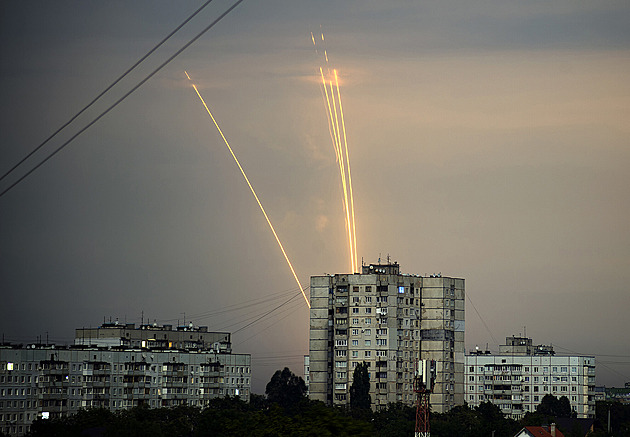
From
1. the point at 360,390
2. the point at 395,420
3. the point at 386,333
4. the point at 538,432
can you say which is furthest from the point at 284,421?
the point at 386,333

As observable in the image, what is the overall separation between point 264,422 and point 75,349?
255 ft

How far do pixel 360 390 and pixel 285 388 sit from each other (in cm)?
2381

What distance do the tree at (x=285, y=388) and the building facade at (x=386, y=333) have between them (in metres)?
5.93

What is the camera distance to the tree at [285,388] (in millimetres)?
190375

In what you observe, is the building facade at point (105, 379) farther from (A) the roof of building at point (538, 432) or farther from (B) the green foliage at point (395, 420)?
(A) the roof of building at point (538, 432)

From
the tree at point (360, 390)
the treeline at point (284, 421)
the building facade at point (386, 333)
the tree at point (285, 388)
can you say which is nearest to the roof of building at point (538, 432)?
the treeline at point (284, 421)

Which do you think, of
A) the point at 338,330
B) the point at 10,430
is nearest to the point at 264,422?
the point at 10,430

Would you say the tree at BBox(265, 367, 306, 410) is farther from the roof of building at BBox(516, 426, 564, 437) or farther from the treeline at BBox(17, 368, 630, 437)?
the roof of building at BBox(516, 426, 564, 437)

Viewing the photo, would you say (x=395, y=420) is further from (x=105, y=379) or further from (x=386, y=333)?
(x=105, y=379)

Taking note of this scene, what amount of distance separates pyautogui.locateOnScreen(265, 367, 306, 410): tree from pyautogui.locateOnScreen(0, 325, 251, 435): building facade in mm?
5152

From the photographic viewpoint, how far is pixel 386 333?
182875 millimetres

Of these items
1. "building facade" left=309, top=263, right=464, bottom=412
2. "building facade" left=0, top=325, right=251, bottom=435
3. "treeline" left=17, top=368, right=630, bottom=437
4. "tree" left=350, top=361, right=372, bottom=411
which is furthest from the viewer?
"building facade" left=309, top=263, right=464, bottom=412

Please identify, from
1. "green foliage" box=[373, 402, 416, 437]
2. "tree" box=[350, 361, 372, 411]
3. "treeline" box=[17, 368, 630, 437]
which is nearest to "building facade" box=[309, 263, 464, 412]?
"tree" box=[350, 361, 372, 411]

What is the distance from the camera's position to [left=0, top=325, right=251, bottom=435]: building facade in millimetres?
148875
